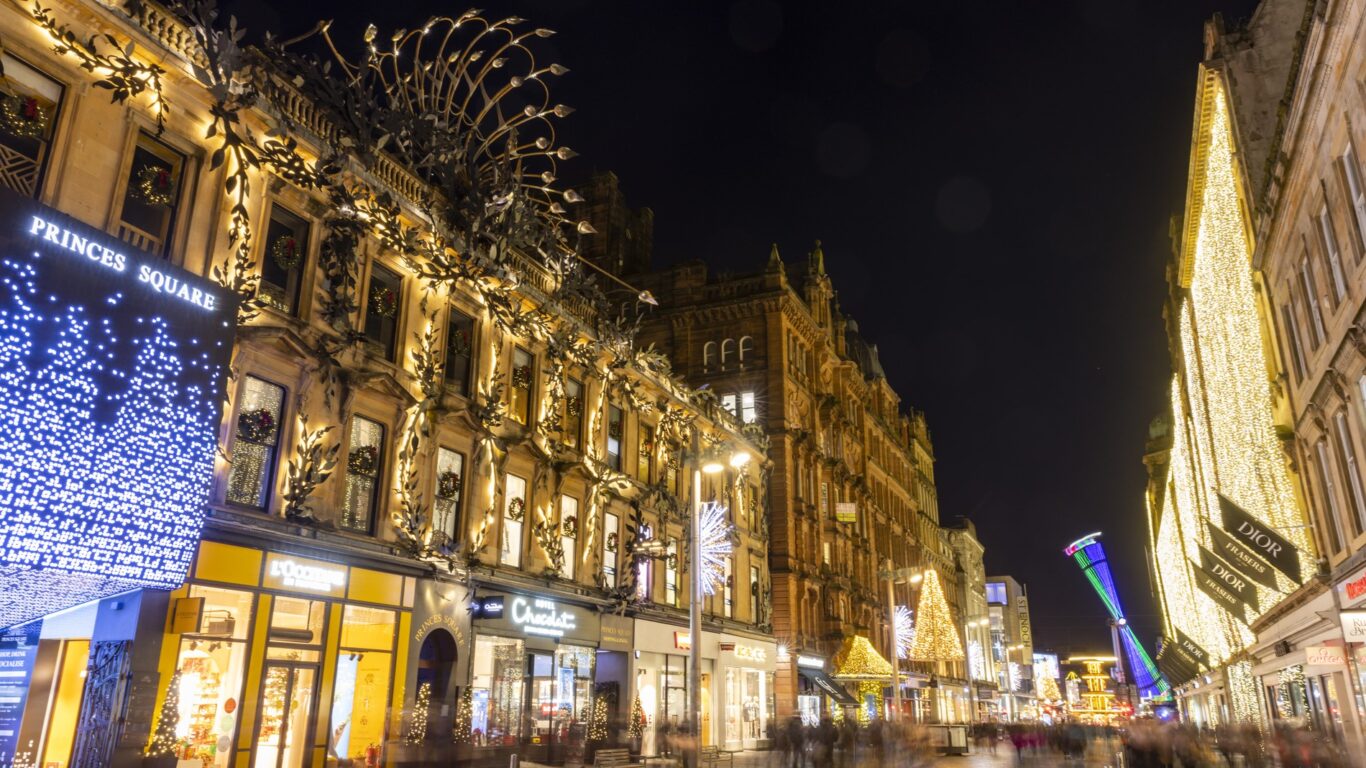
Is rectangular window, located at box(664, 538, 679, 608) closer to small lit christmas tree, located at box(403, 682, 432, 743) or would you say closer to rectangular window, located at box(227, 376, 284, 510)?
small lit christmas tree, located at box(403, 682, 432, 743)

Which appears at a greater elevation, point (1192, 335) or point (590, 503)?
point (1192, 335)

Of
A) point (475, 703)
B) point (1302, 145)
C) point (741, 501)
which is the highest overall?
point (1302, 145)

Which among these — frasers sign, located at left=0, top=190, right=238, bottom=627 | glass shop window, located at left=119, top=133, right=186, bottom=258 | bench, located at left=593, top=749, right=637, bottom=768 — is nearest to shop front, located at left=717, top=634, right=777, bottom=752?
bench, located at left=593, top=749, right=637, bottom=768

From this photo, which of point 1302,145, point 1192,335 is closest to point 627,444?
point 1302,145

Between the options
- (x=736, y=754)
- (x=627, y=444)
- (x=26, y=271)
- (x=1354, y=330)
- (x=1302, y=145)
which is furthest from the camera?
(x=736, y=754)

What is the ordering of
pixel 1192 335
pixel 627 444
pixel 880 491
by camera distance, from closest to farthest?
pixel 627 444 → pixel 1192 335 → pixel 880 491

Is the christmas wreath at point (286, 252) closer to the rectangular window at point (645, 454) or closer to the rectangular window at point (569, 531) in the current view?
the rectangular window at point (569, 531)

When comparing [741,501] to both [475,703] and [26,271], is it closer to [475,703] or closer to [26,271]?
[475,703]

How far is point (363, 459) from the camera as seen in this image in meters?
19.4

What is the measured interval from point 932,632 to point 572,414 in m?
26.2

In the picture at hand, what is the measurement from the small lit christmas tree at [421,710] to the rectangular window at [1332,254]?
1876 centimetres

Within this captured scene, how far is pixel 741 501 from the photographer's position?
125 ft

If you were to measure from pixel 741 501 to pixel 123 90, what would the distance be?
28.0 m

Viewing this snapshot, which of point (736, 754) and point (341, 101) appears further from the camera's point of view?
point (736, 754)
